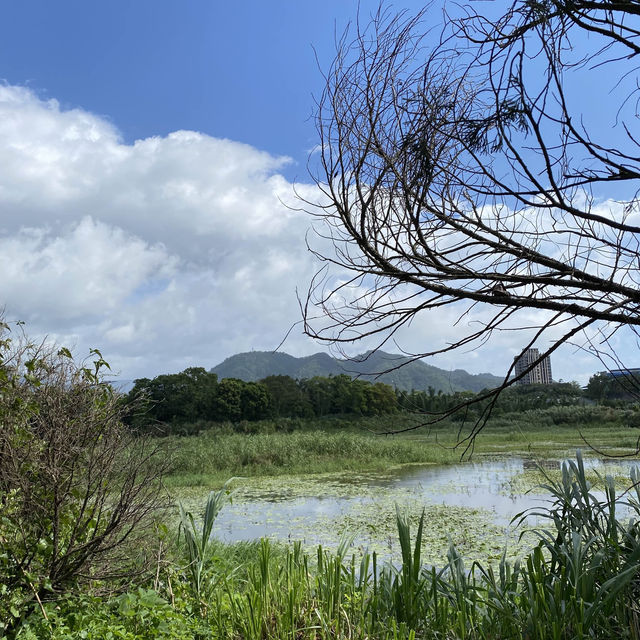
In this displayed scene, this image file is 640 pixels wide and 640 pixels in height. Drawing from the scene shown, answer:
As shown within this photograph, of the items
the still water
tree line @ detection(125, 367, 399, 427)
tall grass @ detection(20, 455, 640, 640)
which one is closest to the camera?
tall grass @ detection(20, 455, 640, 640)

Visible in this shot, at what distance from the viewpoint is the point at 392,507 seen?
Result: 8.73 metres

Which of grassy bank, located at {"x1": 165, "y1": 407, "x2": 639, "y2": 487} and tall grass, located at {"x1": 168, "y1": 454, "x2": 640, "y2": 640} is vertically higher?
tall grass, located at {"x1": 168, "y1": 454, "x2": 640, "y2": 640}

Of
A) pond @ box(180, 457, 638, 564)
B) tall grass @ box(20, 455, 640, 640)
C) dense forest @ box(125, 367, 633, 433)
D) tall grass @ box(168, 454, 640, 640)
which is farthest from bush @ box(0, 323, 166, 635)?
dense forest @ box(125, 367, 633, 433)

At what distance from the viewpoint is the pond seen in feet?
21.1

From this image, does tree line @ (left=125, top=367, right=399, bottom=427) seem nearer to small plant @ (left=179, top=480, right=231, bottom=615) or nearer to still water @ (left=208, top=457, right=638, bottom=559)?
still water @ (left=208, top=457, right=638, bottom=559)

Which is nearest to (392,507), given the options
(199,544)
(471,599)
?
(199,544)

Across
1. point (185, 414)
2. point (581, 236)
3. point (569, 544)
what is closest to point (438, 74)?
point (581, 236)

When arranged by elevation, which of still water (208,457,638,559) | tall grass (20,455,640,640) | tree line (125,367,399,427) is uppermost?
tree line (125,367,399,427)

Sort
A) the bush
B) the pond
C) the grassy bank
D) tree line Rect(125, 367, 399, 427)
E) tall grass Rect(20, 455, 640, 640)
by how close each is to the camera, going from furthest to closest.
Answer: tree line Rect(125, 367, 399, 427) → the grassy bank → the pond → the bush → tall grass Rect(20, 455, 640, 640)

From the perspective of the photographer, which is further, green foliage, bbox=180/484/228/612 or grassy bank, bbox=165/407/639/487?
grassy bank, bbox=165/407/639/487

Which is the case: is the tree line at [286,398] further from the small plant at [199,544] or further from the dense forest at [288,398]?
the small plant at [199,544]

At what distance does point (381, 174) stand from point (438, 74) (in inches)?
31.8

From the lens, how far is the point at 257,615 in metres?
2.61

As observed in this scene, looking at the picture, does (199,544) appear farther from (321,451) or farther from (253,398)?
(253,398)
